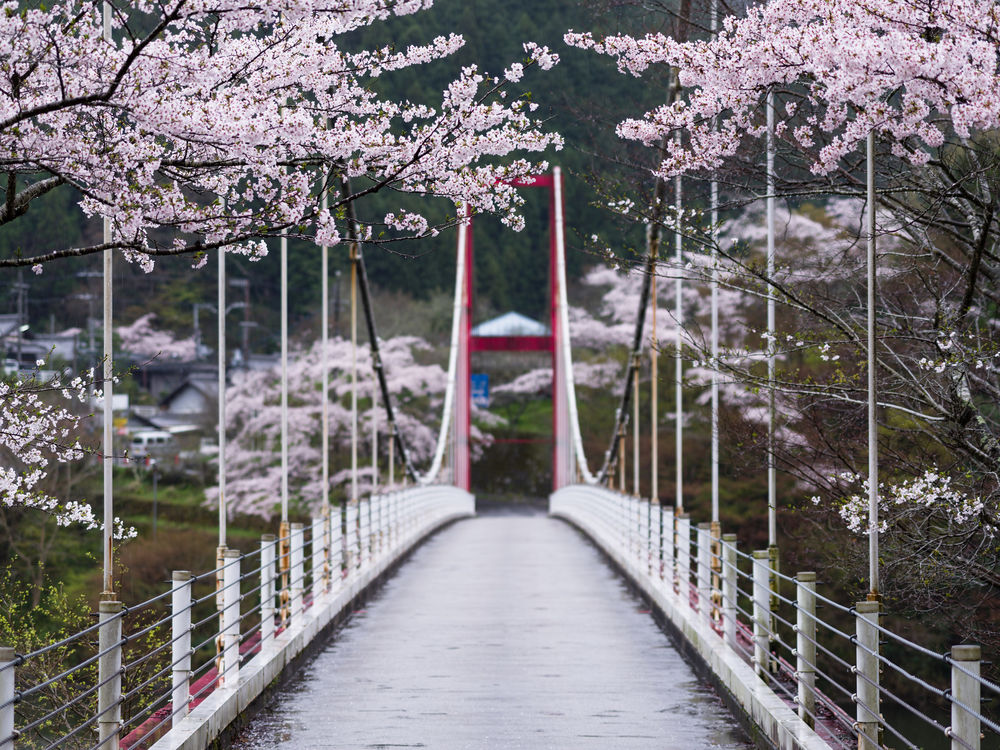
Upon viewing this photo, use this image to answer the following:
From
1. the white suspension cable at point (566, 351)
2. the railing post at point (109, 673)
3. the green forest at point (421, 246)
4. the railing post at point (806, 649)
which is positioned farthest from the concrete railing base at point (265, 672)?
the white suspension cable at point (566, 351)

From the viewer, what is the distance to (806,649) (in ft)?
21.9

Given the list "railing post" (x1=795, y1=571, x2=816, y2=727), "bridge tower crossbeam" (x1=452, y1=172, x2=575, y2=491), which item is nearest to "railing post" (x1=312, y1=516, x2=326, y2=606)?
"railing post" (x1=795, y1=571, x2=816, y2=727)

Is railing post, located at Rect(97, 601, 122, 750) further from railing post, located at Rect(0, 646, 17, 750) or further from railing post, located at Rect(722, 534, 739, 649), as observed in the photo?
railing post, located at Rect(722, 534, 739, 649)

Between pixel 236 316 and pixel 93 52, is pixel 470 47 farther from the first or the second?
pixel 93 52

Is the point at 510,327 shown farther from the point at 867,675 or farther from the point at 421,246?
the point at 867,675

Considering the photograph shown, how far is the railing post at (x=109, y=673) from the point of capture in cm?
535

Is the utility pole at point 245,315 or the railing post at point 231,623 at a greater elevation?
the utility pole at point 245,315

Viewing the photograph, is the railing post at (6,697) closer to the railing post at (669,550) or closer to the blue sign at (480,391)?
the railing post at (669,550)

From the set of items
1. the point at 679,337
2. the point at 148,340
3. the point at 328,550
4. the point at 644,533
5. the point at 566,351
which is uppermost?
the point at 148,340

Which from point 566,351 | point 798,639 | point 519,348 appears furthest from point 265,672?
point 519,348

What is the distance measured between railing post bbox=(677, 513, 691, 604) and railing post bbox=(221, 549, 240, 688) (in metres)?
4.95

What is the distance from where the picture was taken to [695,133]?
28.4 feet

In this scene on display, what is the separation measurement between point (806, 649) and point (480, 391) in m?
45.4

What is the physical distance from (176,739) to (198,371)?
137 ft
